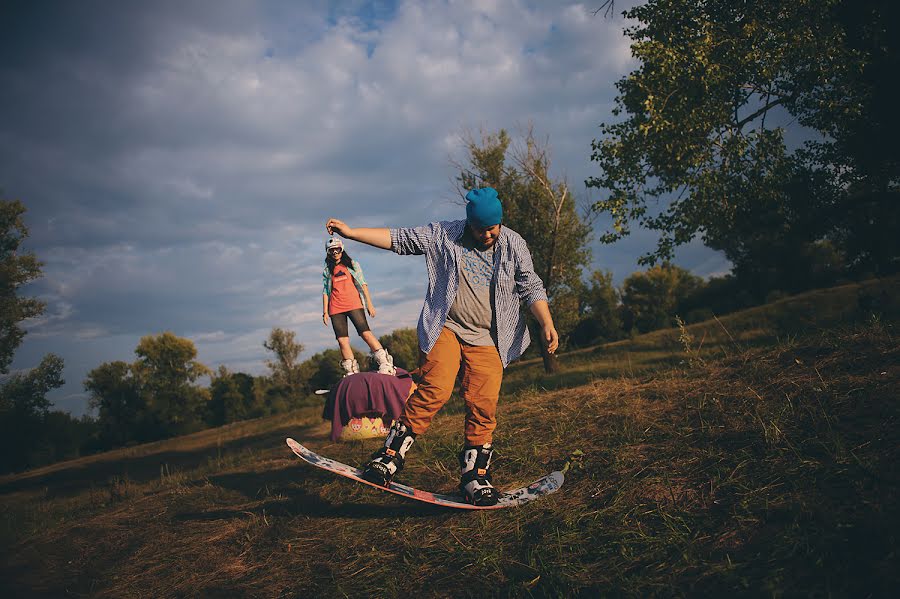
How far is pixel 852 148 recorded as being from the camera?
1098 cm

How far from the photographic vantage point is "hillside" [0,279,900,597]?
2217 millimetres

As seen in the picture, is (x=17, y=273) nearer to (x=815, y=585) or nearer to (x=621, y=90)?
(x=621, y=90)

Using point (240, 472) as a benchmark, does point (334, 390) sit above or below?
above

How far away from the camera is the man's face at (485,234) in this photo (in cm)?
376

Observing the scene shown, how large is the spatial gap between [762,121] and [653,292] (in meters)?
34.8

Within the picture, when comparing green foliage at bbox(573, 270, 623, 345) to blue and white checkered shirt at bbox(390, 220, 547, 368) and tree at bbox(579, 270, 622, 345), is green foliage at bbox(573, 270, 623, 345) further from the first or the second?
blue and white checkered shirt at bbox(390, 220, 547, 368)

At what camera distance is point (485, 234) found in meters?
3.79

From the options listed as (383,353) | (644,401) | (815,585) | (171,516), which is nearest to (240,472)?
(171,516)

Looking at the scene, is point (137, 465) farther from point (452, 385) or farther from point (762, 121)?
point (762, 121)

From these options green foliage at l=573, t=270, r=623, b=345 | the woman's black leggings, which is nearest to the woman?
the woman's black leggings

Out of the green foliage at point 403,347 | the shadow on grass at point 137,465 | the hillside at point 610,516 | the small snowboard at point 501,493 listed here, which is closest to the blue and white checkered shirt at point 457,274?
the small snowboard at point 501,493

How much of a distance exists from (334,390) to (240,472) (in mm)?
1973

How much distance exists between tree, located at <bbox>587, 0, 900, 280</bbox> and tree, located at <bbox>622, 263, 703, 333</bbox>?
28.8 m

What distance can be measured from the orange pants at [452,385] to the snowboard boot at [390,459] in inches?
4.4
